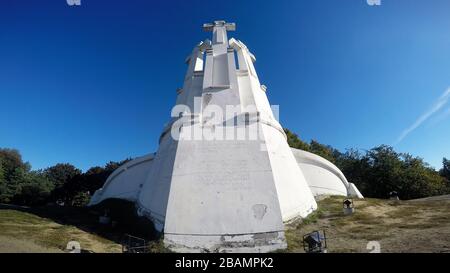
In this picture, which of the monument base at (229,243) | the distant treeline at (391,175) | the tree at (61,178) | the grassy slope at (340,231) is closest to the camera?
the grassy slope at (340,231)

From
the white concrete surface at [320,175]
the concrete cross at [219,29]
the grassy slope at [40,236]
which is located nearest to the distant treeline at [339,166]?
the white concrete surface at [320,175]

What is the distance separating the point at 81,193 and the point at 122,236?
28508mm

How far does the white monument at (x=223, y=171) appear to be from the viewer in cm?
1126

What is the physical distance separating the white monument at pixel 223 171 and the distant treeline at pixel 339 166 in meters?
17.1

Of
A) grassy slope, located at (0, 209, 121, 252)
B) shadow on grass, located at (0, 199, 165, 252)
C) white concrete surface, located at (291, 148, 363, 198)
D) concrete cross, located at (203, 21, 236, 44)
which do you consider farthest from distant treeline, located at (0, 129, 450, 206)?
grassy slope, located at (0, 209, 121, 252)

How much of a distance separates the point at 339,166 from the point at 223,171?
29.5m

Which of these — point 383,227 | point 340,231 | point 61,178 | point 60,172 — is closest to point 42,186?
point 61,178

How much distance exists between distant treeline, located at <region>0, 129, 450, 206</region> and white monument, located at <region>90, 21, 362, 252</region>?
56.0ft

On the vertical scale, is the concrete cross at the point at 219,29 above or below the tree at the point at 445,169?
above

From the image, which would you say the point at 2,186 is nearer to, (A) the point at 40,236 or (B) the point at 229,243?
(A) the point at 40,236

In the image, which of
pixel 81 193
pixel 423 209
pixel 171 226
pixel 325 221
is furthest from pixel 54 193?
pixel 423 209

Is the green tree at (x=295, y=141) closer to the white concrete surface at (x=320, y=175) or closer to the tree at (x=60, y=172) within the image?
the white concrete surface at (x=320, y=175)

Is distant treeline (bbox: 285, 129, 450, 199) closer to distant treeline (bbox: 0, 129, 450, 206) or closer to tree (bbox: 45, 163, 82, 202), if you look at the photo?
distant treeline (bbox: 0, 129, 450, 206)

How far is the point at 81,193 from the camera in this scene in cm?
3725
